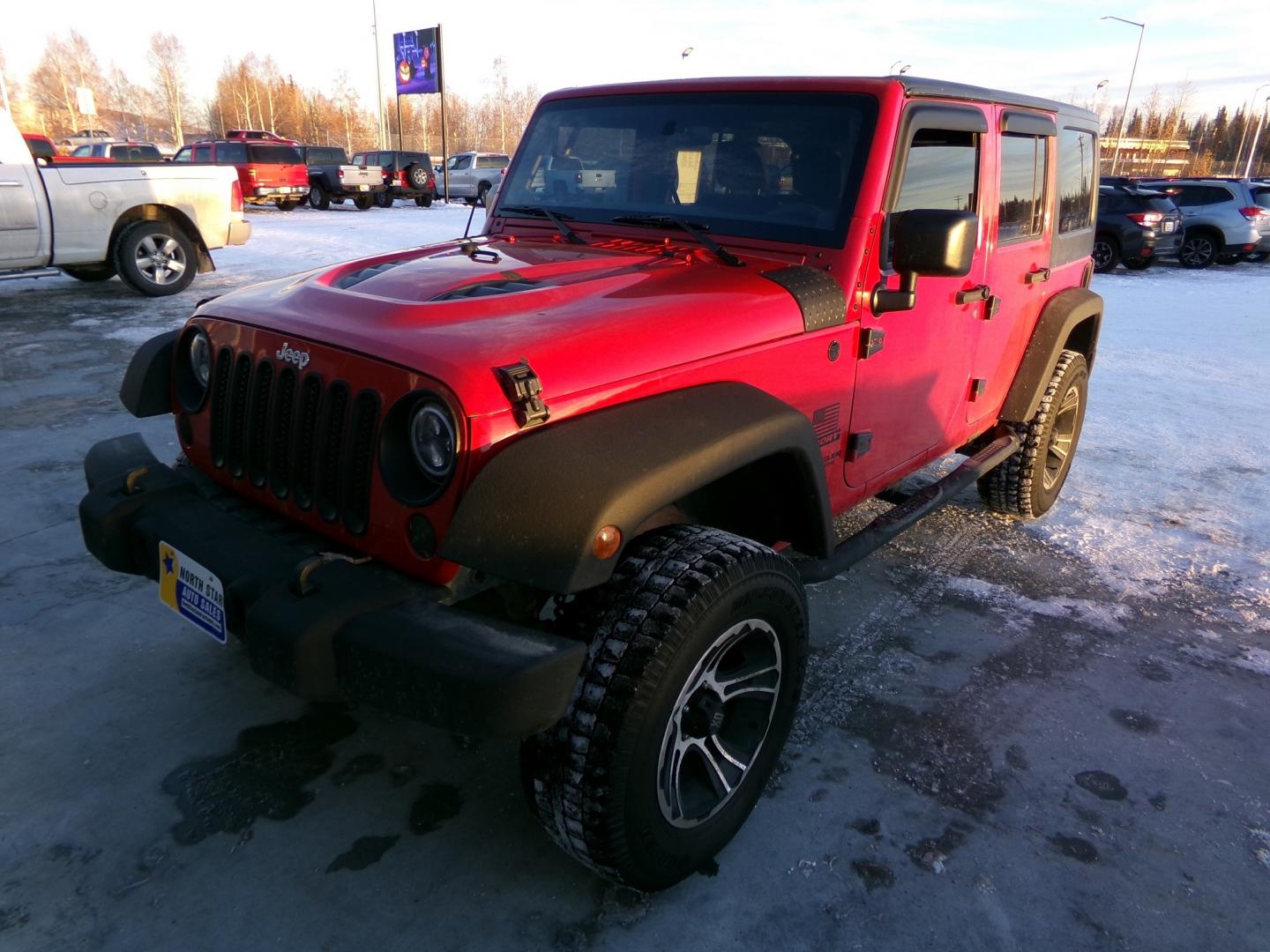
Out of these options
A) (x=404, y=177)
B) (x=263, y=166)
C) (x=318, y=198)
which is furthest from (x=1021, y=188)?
(x=404, y=177)

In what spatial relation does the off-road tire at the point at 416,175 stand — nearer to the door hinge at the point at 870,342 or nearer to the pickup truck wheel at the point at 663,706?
the door hinge at the point at 870,342

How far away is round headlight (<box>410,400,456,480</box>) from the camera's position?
6.25 ft

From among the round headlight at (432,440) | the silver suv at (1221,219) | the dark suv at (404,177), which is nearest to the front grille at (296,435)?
the round headlight at (432,440)

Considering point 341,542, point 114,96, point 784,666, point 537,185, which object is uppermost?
point 114,96

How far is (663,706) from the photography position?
1.92 m

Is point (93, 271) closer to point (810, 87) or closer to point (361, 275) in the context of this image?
point (361, 275)

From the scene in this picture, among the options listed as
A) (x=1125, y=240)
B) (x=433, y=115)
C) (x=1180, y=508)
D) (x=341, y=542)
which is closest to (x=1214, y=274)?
(x=1125, y=240)

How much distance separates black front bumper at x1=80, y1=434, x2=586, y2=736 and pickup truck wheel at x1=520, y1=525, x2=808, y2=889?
178 mm

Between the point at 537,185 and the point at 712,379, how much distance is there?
1.61 metres

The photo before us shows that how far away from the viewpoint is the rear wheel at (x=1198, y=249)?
16.7 m

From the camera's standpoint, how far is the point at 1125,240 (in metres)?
15.3

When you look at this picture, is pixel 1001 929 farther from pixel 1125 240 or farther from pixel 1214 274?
pixel 1214 274

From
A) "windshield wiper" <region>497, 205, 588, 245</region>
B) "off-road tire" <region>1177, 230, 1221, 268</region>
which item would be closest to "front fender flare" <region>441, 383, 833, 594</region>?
"windshield wiper" <region>497, 205, 588, 245</region>

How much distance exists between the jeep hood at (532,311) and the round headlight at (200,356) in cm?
8
